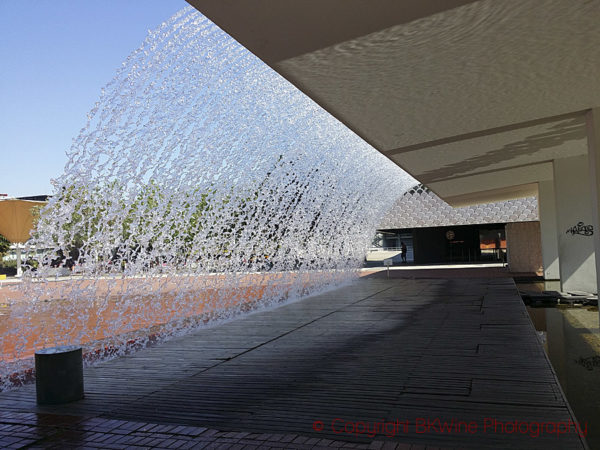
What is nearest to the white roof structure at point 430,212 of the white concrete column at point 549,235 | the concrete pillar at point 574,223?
the white concrete column at point 549,235

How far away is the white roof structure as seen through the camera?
25344mm

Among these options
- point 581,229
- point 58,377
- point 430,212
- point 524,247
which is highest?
point 430,212

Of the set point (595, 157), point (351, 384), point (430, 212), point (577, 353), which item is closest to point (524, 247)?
point (430, 212)

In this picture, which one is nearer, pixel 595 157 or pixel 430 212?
pixel 595 157

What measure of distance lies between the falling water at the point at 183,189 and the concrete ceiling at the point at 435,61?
3.41 m

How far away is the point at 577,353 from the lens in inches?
243

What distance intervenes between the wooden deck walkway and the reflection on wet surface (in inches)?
8.6

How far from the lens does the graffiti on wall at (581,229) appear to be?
1045 centimetres

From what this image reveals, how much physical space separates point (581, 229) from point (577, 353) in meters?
5.18

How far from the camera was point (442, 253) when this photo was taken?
104 feet

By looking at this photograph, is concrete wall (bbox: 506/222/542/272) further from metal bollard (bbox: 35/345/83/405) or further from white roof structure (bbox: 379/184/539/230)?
metal bollard (bbox: 35/345/83/405)

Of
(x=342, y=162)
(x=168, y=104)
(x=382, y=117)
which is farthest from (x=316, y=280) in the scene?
(x=382, y=117)

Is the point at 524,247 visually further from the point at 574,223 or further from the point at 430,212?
the point at 574,223

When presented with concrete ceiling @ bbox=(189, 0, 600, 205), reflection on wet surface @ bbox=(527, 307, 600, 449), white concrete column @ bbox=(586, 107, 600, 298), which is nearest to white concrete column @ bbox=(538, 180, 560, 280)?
reflection on wet surface @ bbox=(527, 307, 600, 449)
